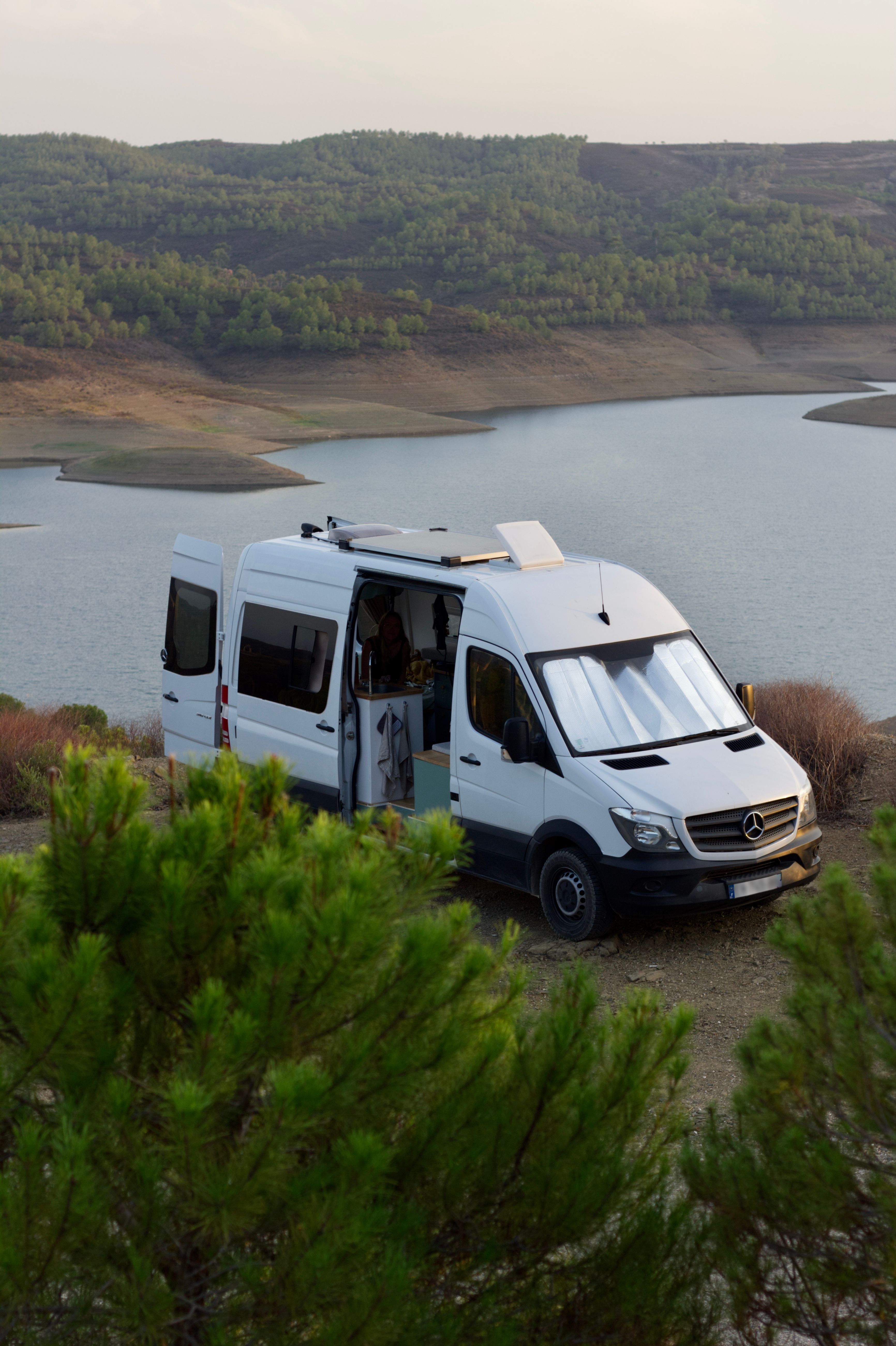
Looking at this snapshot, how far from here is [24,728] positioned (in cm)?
1447

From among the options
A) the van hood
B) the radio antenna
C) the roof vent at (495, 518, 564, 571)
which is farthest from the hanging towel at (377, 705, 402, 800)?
the van hood

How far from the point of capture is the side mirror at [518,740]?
7645mm

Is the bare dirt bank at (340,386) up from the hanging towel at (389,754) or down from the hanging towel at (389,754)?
down

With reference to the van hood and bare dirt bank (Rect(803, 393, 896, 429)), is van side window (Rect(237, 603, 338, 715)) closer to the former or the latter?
the van hood

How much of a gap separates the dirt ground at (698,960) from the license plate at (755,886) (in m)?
Answer: 0.37

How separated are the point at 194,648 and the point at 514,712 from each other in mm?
3324

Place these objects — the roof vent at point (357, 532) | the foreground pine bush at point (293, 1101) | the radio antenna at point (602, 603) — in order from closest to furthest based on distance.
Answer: the foreground pine bush at point (293, 1101) → the radio antenna at point (602, 603) → the roof vent at point (357, 532)

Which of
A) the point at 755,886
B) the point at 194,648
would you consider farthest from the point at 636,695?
the point at 194,648

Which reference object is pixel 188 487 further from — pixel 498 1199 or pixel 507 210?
pixel 507 210

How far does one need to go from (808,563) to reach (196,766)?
37537mm

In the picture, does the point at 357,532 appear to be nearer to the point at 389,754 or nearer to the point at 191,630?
the point at 191,630

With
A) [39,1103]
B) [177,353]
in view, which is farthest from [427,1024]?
[177,353]

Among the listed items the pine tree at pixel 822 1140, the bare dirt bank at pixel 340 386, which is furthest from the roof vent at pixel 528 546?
the bare dirt bank at pixel 340 386

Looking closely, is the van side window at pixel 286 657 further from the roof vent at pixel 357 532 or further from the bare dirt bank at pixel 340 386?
the bare dirt bank at pixel 340 386
